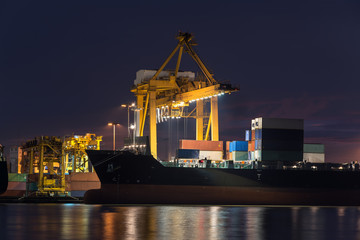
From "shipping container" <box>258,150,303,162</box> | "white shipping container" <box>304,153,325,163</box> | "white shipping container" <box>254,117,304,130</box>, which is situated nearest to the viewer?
"shipping container" <box>258,150,303,162</box>

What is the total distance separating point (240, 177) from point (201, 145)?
507cm

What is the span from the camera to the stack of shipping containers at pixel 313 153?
166ft

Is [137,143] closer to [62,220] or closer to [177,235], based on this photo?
[62,220]

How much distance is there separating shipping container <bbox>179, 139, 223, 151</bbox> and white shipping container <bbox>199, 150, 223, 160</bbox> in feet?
0.95

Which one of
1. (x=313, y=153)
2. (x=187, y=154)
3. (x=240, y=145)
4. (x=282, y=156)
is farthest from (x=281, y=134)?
(x=187, y=154)

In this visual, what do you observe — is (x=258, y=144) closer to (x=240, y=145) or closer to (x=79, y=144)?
(x=240, y=145)

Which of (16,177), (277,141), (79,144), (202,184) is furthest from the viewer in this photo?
(16,177)

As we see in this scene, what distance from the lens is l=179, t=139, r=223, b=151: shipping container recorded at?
47469 mm

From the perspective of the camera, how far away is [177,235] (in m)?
21.5

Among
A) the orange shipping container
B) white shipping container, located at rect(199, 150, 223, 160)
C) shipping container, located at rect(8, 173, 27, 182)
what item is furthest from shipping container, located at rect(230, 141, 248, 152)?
shipping container, located at rect(8, 173, 27, 182)

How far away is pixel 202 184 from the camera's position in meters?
44.4

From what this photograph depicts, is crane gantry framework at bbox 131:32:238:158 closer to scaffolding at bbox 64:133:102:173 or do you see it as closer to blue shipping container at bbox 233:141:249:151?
blue shipping container at bbox 233:141:249:151

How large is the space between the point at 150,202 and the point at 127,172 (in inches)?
126

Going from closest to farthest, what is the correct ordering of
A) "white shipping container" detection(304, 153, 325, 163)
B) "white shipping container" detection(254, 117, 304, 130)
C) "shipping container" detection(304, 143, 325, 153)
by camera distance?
"white shipping container" detection(254, 117, 304, 130) < "white shipping container" detection(304, 153, 325, 163) < "shipping container" detection(304, 143, 325, 153)
